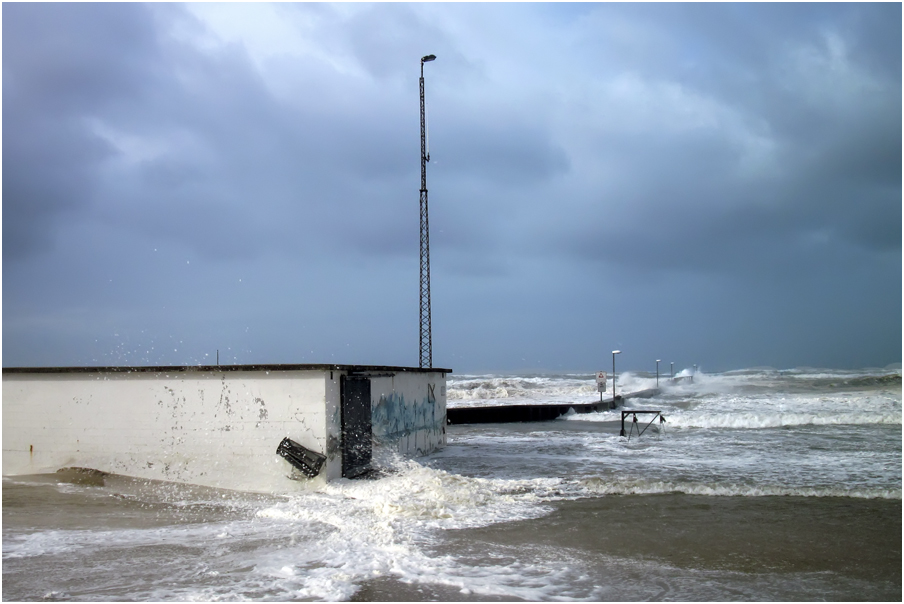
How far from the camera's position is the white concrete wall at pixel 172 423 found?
1202cm

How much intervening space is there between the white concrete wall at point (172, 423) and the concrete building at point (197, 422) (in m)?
0.02

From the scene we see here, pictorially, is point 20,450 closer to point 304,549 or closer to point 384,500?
point 384,500

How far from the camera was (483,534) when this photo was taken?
900 centimetres

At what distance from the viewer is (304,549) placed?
799cm

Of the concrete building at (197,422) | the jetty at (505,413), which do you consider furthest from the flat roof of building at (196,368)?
the jetty at (505,413)

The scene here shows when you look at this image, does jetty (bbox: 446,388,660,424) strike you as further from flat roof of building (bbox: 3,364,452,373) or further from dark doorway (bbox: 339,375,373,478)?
flat roof of building (bbox: 3,364,452,373)

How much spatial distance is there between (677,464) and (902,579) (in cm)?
923

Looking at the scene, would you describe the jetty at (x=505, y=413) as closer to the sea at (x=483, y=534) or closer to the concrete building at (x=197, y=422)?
the sea at (x=483, y=534)

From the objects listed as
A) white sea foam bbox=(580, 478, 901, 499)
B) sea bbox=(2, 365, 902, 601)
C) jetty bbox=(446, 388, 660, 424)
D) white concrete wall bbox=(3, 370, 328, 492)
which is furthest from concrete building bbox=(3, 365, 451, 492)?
jetty bbox=(446, 388, 660, 424)

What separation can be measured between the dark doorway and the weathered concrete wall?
1.52 ft

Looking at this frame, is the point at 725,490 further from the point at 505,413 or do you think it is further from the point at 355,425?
the point at 505,413

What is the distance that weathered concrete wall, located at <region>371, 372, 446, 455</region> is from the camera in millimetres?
14625

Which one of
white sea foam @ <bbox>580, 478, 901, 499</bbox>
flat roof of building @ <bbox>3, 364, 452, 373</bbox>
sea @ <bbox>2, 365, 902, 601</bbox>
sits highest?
flat roof of building @ <bbox>3, 364, 452, 373</bbox>

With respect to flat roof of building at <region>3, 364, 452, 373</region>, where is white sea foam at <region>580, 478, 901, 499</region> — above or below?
below
